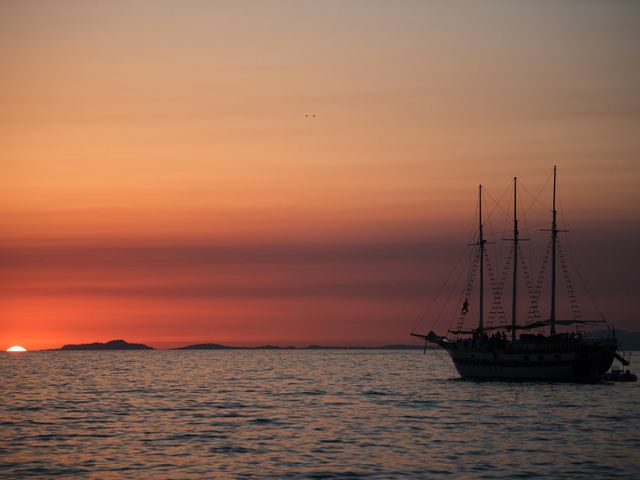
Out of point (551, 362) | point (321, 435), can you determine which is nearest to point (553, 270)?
point (551, 362)

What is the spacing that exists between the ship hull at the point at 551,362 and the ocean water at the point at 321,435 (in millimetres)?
12424

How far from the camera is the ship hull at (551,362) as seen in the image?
119m

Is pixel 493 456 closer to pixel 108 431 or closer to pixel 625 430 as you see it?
pixel 625 430

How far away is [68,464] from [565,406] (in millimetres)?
51598

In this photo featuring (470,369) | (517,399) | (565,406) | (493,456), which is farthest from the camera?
(470,369)

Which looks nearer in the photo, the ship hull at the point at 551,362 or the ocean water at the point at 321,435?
the ocean water at the point at 321,435

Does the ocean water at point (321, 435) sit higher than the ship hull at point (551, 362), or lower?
lower

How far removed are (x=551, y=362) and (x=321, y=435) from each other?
6314cm

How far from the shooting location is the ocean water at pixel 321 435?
48125mm

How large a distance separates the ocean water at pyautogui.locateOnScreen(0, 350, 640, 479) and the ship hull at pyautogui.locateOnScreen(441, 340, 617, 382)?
12424 mm

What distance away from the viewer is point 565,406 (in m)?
87.2

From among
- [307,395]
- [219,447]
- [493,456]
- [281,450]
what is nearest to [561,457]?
[493,456]

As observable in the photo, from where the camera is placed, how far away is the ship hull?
119 metres

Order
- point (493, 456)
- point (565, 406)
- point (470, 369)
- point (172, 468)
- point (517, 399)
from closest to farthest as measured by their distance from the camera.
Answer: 1. point (172, 468)
2. point (493, 456)
3. point (565, 406)
4. point (517, 399)
5. point (470, 369)
